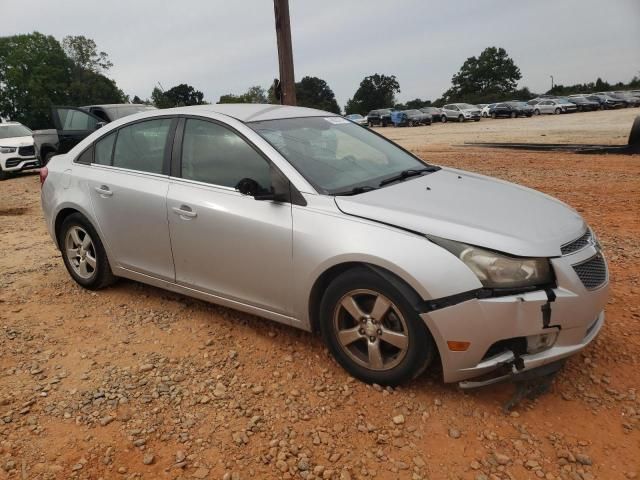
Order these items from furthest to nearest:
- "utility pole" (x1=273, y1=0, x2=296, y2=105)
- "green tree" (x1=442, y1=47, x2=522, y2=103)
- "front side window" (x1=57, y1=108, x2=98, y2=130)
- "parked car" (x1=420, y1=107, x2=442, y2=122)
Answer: "green tree" (x1=442, y1=47, x2=522, y2=103), "parked car" (x1=420, y1=107, x2=442, y2=122), "front side window" (x1=57, y1=108, x2=98, y2=130), "utility pole" (x1=273, y1=0, x2=296, y2=105)

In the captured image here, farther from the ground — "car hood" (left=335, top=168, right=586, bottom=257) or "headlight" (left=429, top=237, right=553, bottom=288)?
"car hood" (left=335, top=168, right=586, bottom=257)

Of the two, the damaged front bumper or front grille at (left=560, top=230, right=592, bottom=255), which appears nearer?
the damaged front bumper

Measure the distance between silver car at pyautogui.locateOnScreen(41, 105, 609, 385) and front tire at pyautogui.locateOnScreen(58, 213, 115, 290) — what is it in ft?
0.07

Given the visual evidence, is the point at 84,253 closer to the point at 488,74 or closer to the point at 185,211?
the point at 185,211

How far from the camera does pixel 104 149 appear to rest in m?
4.21

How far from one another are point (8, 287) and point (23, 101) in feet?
244

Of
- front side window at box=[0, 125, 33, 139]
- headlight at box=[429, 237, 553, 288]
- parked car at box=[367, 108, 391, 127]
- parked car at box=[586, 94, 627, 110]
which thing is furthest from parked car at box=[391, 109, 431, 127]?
headlight at box=[429, 237, 553, 288]

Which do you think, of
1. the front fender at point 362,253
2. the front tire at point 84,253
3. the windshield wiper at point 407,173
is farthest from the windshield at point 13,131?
the front fender at point 362,253

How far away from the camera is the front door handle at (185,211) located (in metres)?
3.40

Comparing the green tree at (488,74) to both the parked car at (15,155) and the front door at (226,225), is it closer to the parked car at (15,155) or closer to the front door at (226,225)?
the parked car at (15,155)

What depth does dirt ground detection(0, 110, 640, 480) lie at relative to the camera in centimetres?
236

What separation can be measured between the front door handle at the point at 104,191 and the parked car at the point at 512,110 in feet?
134

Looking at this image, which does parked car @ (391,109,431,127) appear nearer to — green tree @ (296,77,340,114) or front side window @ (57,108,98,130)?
front side window @ (57,108,98,130)

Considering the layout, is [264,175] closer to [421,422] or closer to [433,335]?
[433,335]
